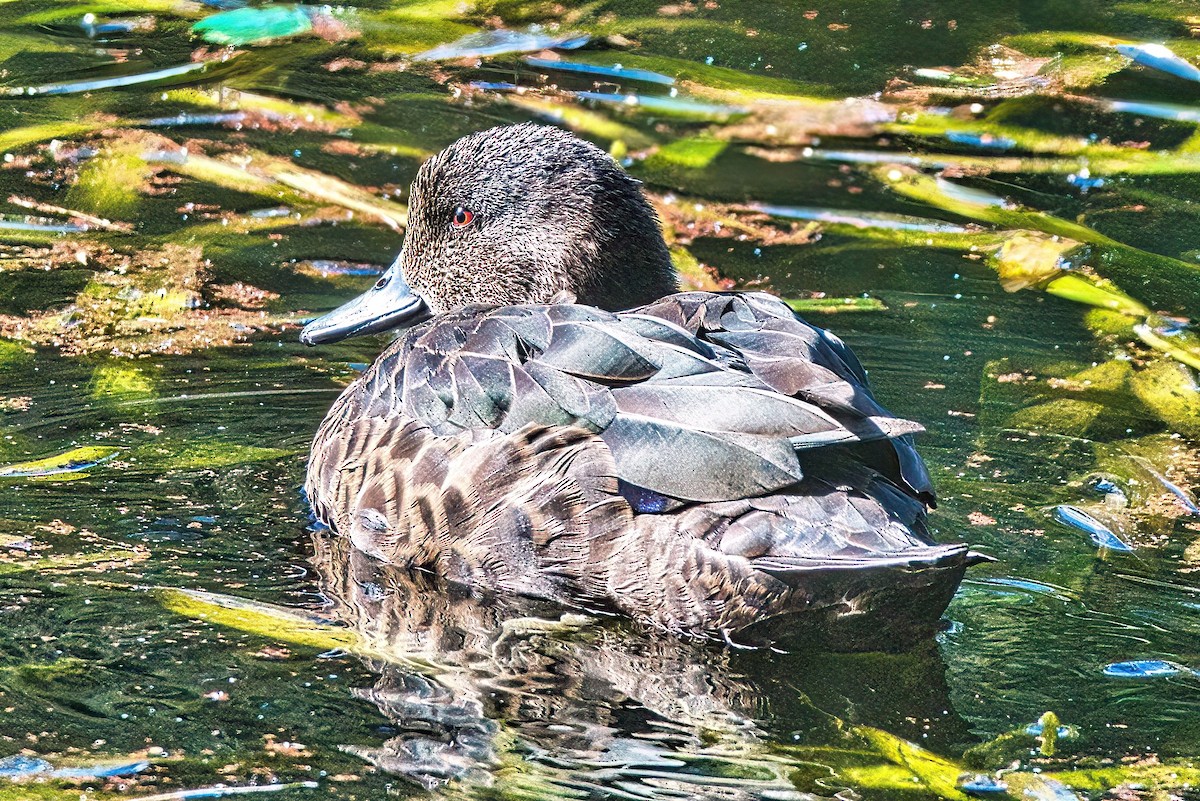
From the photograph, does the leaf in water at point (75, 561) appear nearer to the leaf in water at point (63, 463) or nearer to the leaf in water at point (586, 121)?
the leaf in water at point (63, 463)

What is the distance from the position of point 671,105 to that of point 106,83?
333 centimetres

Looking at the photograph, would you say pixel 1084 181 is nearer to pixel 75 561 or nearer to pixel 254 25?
pixel 254 25

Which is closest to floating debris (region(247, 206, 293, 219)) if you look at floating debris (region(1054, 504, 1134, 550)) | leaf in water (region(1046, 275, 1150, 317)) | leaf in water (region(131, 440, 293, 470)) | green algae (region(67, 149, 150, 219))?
green algae (region(67, 149, 150, 219))

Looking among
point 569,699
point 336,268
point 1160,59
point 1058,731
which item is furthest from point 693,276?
point 1058,731

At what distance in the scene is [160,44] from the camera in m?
10.1

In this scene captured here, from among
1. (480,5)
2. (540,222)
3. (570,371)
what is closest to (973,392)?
(540,222)

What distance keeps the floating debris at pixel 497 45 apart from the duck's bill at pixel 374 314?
3.99 meters

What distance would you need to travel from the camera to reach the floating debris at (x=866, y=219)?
8414 mm

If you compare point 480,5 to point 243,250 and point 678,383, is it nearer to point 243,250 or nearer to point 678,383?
point 243,250

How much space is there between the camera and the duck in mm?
4605

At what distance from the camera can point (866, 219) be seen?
27.9ft

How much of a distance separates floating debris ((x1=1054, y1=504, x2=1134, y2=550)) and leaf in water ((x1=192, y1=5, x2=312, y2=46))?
6.29 meters

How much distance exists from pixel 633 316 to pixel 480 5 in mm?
5778

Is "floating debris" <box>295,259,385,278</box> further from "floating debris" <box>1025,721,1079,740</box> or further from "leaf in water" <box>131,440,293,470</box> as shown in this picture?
"floating debris" <box>1025,721,1079,740</box>
